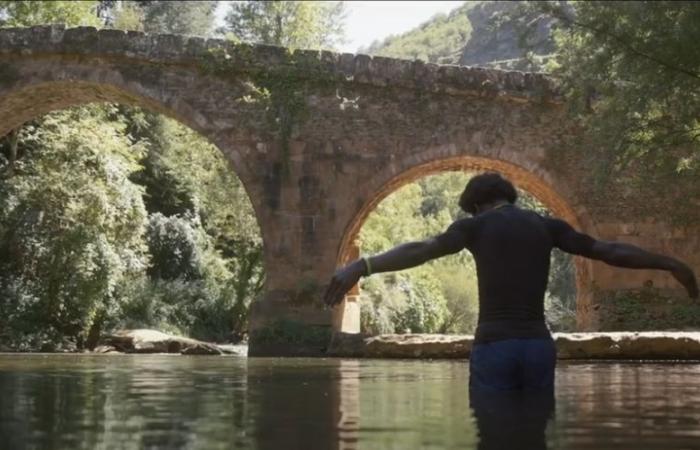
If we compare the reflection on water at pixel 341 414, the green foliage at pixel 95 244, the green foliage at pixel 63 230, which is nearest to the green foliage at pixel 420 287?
the green foliage at pixel 95 244

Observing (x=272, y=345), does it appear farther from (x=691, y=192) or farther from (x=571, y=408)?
(x=571, y=408)

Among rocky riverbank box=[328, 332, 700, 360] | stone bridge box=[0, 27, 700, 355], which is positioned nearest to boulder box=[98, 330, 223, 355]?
stone bridge box=[0, 27, 700, 355]

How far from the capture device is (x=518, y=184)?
1895 centimetres

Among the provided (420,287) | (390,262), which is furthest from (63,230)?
(390,262)

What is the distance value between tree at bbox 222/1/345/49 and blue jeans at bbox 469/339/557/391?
113 ft

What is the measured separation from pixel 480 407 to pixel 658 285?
13317 mm

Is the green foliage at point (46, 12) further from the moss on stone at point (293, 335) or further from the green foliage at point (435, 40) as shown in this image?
the green foliage at point (435, 40)

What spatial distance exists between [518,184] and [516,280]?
14134 millimetres

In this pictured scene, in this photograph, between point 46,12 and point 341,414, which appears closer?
point 341,414

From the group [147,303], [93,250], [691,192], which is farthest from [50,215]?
[691,192]

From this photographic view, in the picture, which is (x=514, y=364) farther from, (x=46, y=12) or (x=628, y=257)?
(x=46, y=12)

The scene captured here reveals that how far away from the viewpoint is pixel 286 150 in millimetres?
17203

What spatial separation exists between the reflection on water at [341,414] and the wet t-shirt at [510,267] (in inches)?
13.6

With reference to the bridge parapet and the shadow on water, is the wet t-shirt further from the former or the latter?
the bridge parapet
